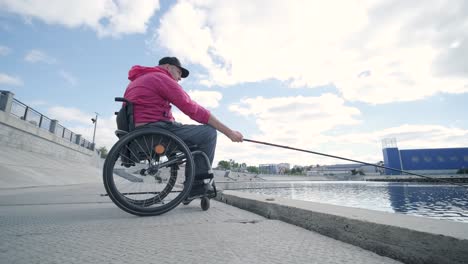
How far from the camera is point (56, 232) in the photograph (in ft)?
4.86

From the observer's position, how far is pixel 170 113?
257cm

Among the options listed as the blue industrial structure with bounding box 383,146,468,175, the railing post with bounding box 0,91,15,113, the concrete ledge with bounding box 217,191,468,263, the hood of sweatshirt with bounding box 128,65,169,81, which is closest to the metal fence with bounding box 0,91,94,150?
the railing post with bounding box 0,91,15,113

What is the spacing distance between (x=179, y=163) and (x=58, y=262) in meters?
1.39

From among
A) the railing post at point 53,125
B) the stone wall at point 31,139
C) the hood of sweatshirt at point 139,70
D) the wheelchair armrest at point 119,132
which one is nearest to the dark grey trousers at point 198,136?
the wheelchair armrest at point 119,132

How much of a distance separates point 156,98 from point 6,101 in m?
17.4

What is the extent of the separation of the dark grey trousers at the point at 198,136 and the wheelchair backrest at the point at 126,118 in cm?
20

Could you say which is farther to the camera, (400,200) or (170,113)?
(400,200)

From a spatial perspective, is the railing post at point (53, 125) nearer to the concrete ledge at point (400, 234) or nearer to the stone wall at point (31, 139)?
the stone wall at point (31, 139)

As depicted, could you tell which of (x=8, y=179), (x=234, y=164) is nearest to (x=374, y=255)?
(x=8, y=179)

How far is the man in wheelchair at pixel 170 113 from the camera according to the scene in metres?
2.30

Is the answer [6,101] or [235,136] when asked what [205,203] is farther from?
[6,101]

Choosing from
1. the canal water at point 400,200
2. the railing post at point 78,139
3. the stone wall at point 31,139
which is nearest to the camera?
the canal water at point 400,200

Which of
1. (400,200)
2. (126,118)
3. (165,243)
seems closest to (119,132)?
(126,118)

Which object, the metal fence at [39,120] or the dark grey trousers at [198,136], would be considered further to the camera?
the metal fence at [39,120]
